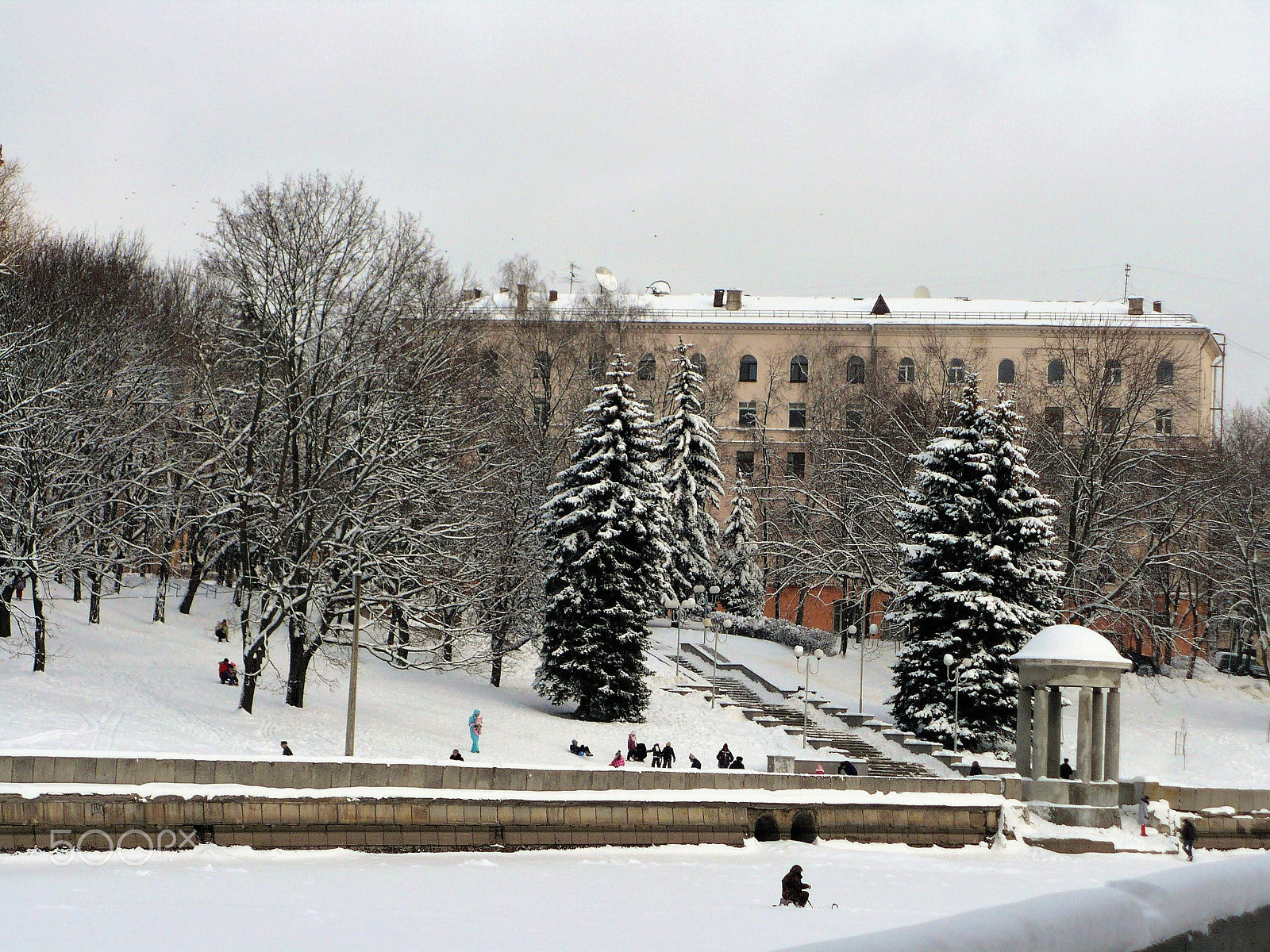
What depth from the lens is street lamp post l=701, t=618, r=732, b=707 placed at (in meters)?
47.2

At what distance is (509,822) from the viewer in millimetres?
22109

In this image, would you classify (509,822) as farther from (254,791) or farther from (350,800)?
(254,791)

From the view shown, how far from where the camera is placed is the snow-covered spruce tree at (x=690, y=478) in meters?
58.8

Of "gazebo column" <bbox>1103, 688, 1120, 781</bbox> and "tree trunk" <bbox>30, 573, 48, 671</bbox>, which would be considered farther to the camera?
"tree trunk" <bbox>30, 573, 48, 671</bbox>

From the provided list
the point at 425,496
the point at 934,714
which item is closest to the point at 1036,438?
the point at 934,714

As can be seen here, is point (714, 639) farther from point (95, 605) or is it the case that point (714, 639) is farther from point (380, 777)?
point (380, 777)

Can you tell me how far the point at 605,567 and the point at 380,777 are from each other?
19.4m

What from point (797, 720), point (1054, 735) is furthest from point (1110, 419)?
point (1054, 735)

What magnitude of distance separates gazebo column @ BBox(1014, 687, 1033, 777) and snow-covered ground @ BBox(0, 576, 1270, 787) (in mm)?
7449

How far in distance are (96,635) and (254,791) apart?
18.4 m

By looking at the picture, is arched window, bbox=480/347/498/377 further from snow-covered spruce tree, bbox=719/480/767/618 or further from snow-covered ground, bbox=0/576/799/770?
snow-covered spruce tree, bbox=719/480/767/618

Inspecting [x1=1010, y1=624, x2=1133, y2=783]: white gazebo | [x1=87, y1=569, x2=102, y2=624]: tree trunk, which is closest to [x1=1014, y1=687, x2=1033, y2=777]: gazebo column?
[x1=1010, y1=624, x2=1133, y2=783]: white gazebo

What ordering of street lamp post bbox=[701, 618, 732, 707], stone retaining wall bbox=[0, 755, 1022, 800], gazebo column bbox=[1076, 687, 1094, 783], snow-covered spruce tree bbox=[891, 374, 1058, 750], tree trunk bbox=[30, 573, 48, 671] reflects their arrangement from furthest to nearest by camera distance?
1. street lamp post bbox=[701, 618, 732, 707]
2. snow-covered spruce tree bbox=[891, 374, 1058, 750]
3. tree trunk bbox=[30, 573, 48, 671]
4. gazebo column bbox=[1076, 687, 1094, 783]
5. stone retaining wall bbox=[0, 755, 1022, 800]

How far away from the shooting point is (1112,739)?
30.2 meters
